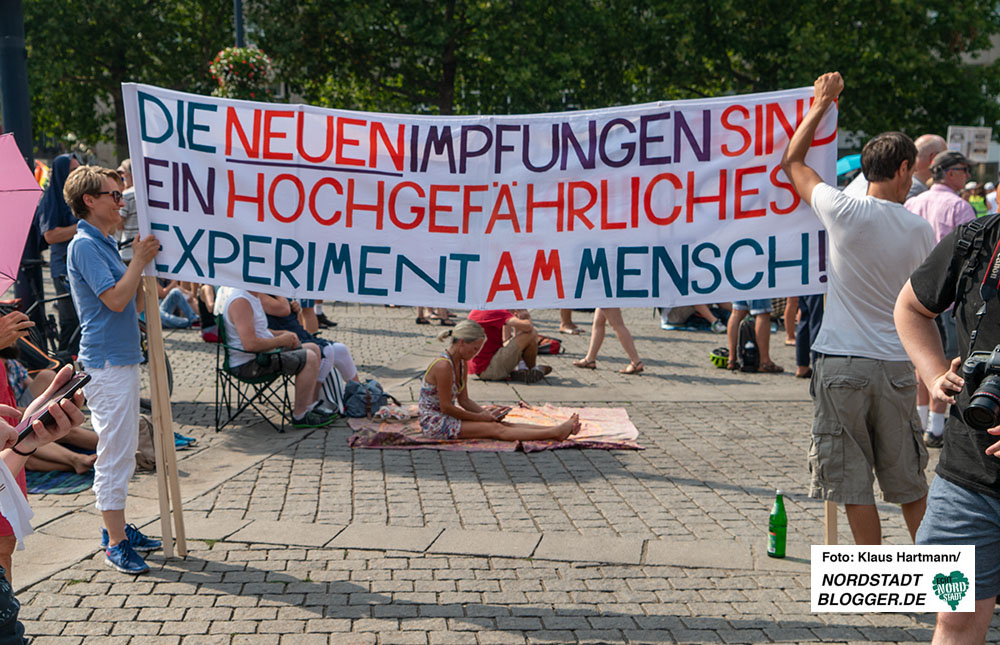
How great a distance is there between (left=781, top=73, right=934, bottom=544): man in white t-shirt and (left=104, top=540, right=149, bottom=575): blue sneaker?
10.7 feet

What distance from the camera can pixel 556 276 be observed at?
518 centimetres

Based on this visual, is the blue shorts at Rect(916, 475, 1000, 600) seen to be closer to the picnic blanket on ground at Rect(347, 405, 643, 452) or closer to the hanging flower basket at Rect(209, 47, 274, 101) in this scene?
the picnic blanket on ground at Rect(347, 405, 643, 452)

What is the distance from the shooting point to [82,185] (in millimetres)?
4746

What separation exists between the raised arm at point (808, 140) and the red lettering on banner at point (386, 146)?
6.53 feet

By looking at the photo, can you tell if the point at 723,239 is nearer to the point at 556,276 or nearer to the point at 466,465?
the point at 556,276

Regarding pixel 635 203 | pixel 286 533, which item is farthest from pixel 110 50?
pixel 635 203

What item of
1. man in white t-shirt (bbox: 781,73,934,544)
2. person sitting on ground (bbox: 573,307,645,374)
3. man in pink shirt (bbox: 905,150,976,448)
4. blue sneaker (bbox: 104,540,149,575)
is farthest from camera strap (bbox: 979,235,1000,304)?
person sitting on ground (bbox: 573,307,645,374)

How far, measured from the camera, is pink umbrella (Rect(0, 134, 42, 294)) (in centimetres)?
310

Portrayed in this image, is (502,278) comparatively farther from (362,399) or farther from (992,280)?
(362,399)

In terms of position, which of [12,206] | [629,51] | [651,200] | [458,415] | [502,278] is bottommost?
[458,415]

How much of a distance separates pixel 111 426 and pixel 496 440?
11.2 feet

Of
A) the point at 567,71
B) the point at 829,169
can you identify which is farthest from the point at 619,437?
the point at 567,71

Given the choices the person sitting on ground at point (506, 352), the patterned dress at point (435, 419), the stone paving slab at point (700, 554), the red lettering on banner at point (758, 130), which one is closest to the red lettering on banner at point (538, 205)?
the red lettering on banner at point (758, 130)

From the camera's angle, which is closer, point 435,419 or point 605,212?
point 605,212
